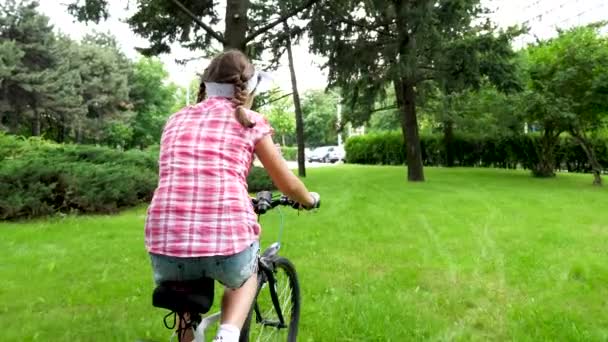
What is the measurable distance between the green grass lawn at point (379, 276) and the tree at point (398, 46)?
6303 mm

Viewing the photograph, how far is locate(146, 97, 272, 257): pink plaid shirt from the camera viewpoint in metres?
2.17

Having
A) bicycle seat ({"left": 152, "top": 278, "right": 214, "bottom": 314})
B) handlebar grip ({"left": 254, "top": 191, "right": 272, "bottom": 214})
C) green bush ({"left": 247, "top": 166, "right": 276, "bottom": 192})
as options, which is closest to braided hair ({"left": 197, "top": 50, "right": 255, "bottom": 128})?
handlebar grip ({"left": 254, "top": 191, "right": 272, "bottom": 214})

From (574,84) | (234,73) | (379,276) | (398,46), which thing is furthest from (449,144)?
(234,73)

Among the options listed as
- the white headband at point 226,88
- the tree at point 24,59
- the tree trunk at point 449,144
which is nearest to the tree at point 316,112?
the tree at point 24,59

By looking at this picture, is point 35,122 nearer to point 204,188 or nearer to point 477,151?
point 477,151

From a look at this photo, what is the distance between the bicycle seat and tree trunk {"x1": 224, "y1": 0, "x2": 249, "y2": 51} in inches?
393

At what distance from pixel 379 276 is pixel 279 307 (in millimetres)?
2984

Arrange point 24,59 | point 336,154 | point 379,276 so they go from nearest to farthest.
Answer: point 379,276
point 24,59
point 336,154

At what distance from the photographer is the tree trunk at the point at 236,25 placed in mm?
11766

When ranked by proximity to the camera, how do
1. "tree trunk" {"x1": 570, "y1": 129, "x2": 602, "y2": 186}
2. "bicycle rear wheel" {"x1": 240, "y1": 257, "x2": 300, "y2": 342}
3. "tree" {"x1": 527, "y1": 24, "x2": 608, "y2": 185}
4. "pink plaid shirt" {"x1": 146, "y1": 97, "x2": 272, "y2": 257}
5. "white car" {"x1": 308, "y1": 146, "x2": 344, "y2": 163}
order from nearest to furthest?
"pink plaid shirt" {"x1": 146, "y1": 97, "x2": 272, "y2": 257} → "bicycle rear wheel" {"x1": 240, "y1": 257, "x2": 300, "y2": 342} → "tree" {"x1": 527, "y1": 24, "x2": 608, "y2": 185} → "tree trunk" {"x1": 570, "y1": 129, "x2": 602, "y2": 186} → "white car" {"x1": 308, "y1": 146, "x2": 344, "y2": 163}

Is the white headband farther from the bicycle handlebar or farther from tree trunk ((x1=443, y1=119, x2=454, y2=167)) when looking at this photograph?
tree trunk ((x1=443, y1=119, x2=454, y2=167))

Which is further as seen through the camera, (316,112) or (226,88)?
(316,112)

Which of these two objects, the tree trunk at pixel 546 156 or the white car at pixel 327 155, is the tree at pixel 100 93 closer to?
the white car at pixel 327 155

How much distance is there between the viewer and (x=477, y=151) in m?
31.5
